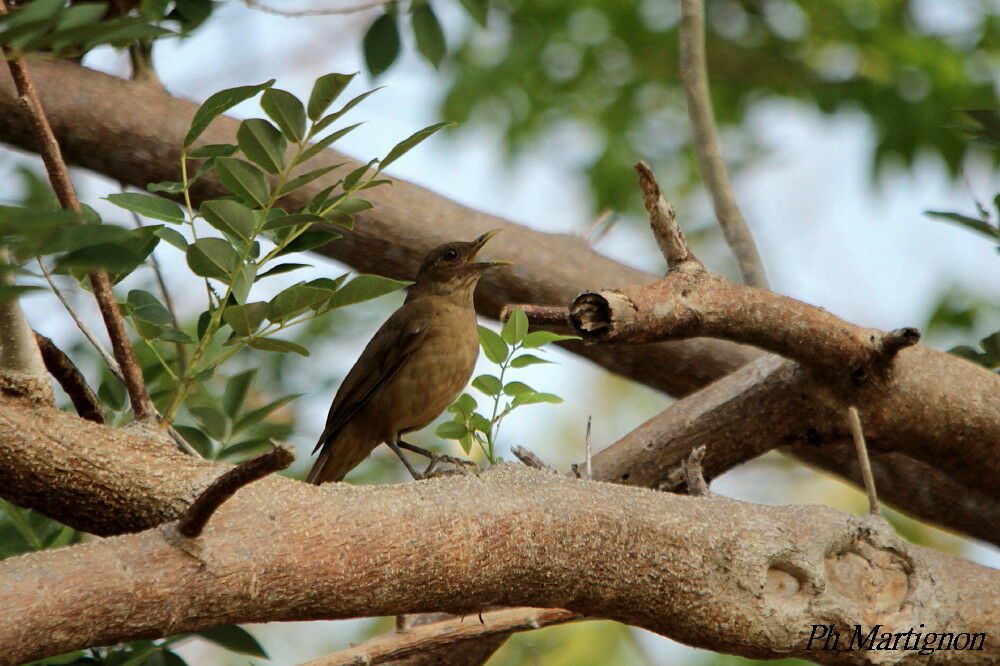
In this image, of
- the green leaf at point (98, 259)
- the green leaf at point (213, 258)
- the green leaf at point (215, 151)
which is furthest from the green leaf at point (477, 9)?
the green leaf at point (98, 259)

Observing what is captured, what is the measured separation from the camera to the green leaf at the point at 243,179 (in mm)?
2281

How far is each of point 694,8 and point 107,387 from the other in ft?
9.29

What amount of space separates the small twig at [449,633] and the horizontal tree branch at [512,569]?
2.89 ft

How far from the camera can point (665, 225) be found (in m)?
2.73

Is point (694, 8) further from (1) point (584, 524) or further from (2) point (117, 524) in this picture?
(2) point (117, 524)

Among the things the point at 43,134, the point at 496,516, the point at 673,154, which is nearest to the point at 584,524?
the point at 496,516

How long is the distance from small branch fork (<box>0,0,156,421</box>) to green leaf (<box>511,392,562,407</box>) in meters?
0.95

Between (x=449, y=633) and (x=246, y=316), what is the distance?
147cm

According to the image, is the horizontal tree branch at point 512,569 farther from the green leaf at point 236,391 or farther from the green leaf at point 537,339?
the green leaf at point 236,391

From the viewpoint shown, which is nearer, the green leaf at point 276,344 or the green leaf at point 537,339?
the green leaf at point 276,344

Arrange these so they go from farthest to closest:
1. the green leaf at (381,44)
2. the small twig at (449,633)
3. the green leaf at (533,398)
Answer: the green leaf at (381,44)
the small twig at (449,633)
the green leaf at (533,398)

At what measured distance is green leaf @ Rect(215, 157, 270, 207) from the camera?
7.48 ft

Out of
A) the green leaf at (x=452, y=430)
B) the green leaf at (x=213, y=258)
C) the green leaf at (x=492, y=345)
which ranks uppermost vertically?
the green leaf at (x=492, y=345)

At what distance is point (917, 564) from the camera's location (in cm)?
265
